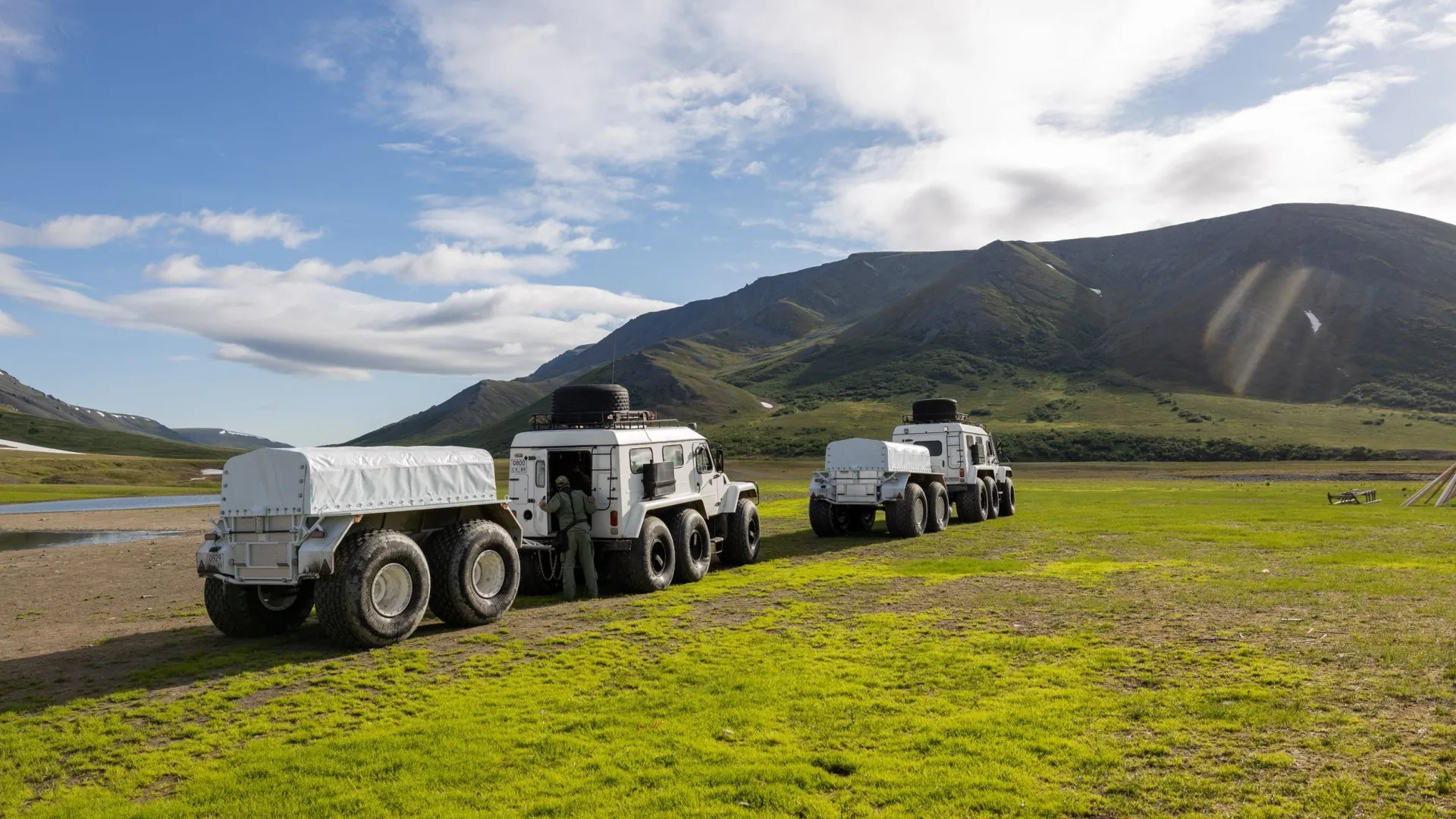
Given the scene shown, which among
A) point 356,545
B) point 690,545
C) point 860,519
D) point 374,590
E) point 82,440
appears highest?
point 82,440

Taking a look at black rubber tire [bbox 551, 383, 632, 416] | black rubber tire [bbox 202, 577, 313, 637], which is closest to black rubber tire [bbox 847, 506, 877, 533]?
black rubber tire [bbox 551, 383, 632, 416]

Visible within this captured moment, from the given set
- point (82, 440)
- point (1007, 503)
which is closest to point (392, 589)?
point (1007, 503)

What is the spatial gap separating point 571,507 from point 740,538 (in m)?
5.08

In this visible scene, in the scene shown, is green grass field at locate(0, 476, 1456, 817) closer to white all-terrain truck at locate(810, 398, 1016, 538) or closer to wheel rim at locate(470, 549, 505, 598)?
wheel rim at locate(470, 549, 505, 598)

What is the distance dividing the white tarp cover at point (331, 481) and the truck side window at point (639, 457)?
3.85 metres

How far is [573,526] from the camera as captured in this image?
14.4 metres

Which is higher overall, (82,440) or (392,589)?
(82,440)

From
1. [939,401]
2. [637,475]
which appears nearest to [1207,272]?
[939,401]

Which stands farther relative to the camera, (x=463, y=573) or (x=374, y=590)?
(x=463, y=573)

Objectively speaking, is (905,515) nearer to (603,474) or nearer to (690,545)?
(690,545)

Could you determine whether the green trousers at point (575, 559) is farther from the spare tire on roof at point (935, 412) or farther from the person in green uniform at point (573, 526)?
the spare tire on roof at point (935, 412)

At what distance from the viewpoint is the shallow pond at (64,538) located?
26.9 m

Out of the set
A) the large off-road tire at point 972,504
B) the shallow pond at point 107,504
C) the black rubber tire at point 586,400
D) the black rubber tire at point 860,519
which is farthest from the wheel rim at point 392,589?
the shallow pond at point 107,504

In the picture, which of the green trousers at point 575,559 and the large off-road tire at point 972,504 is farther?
the large off-road tire at point 972,504
